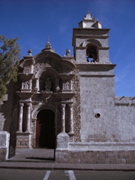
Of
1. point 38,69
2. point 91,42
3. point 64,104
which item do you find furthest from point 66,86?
point 91,42

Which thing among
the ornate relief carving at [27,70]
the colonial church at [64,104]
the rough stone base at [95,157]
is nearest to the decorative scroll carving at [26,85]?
the colonial church at [64,104]

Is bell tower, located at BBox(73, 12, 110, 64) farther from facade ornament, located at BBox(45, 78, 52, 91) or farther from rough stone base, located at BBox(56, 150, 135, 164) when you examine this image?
rough stone base, located at BBox(56, 150, 135, 164)

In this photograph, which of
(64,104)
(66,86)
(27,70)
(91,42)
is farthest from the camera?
(91,42)

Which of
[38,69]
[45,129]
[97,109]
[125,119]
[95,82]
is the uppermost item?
[38,69]

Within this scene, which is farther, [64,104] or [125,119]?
[125,119]

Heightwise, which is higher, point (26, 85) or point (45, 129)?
point (26, 85)

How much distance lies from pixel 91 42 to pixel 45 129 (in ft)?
29.6

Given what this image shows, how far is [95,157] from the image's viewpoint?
328 inches

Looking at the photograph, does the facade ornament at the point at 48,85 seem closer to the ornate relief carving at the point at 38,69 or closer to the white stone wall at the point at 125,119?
the ornate relief carving at the point at 38,69

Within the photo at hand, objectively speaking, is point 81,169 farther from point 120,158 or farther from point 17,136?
point 17,136

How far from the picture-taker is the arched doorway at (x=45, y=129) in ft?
45.0

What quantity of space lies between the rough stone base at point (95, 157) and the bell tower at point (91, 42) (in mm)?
9134

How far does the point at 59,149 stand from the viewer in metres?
8.45

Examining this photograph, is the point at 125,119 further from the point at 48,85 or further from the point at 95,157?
the point at 48,85
